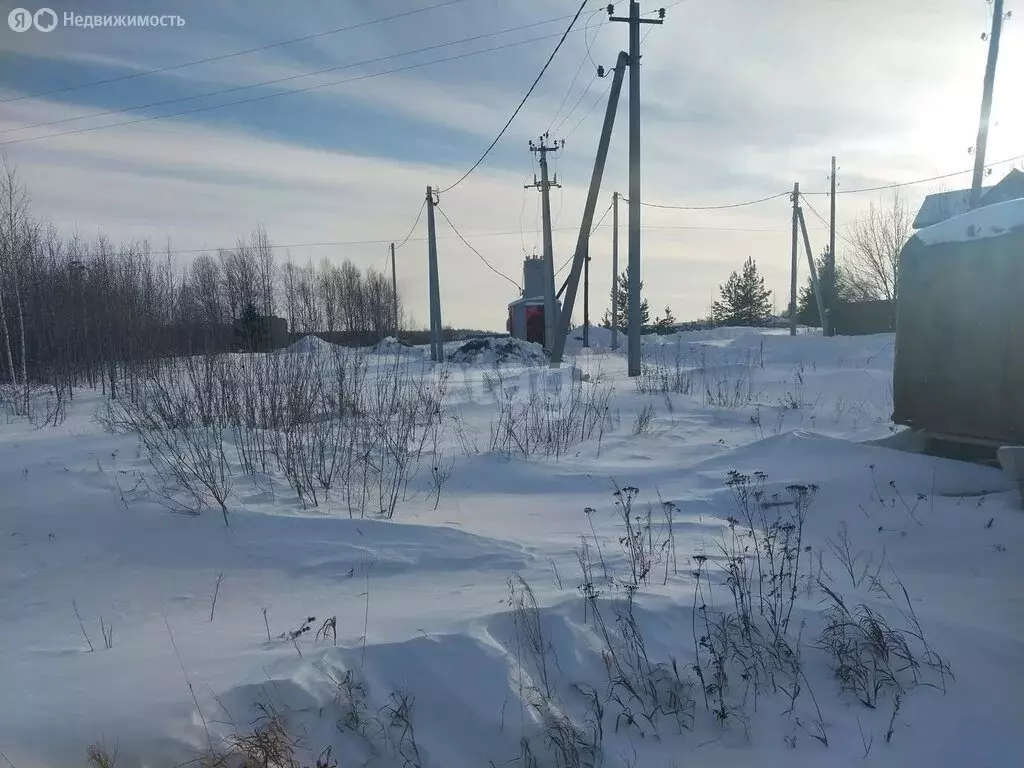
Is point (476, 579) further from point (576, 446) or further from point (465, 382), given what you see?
point (465, 382)

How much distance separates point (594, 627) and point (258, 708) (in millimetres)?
1439

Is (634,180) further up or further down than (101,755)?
further up

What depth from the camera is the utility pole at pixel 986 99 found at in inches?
687

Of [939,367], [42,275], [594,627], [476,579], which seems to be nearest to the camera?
[594,627]

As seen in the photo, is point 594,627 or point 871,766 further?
point 594,627

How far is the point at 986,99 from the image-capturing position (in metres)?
17.8

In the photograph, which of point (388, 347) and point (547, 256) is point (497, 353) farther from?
point (388, 347)

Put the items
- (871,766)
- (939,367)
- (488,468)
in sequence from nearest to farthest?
(871,766), (939,367), (488,468)

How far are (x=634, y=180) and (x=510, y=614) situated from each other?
12409 millimetres

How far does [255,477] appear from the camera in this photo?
18.7 feet

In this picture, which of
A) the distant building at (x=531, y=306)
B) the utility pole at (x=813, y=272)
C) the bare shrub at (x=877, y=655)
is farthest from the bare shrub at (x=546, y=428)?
the distant building at (x=531, y=306)

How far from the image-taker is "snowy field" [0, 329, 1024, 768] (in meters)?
2.64

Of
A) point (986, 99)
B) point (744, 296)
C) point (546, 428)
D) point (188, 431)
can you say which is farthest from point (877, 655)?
point (744, 296)

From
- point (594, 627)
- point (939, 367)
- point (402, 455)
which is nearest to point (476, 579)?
point (594, 627)
